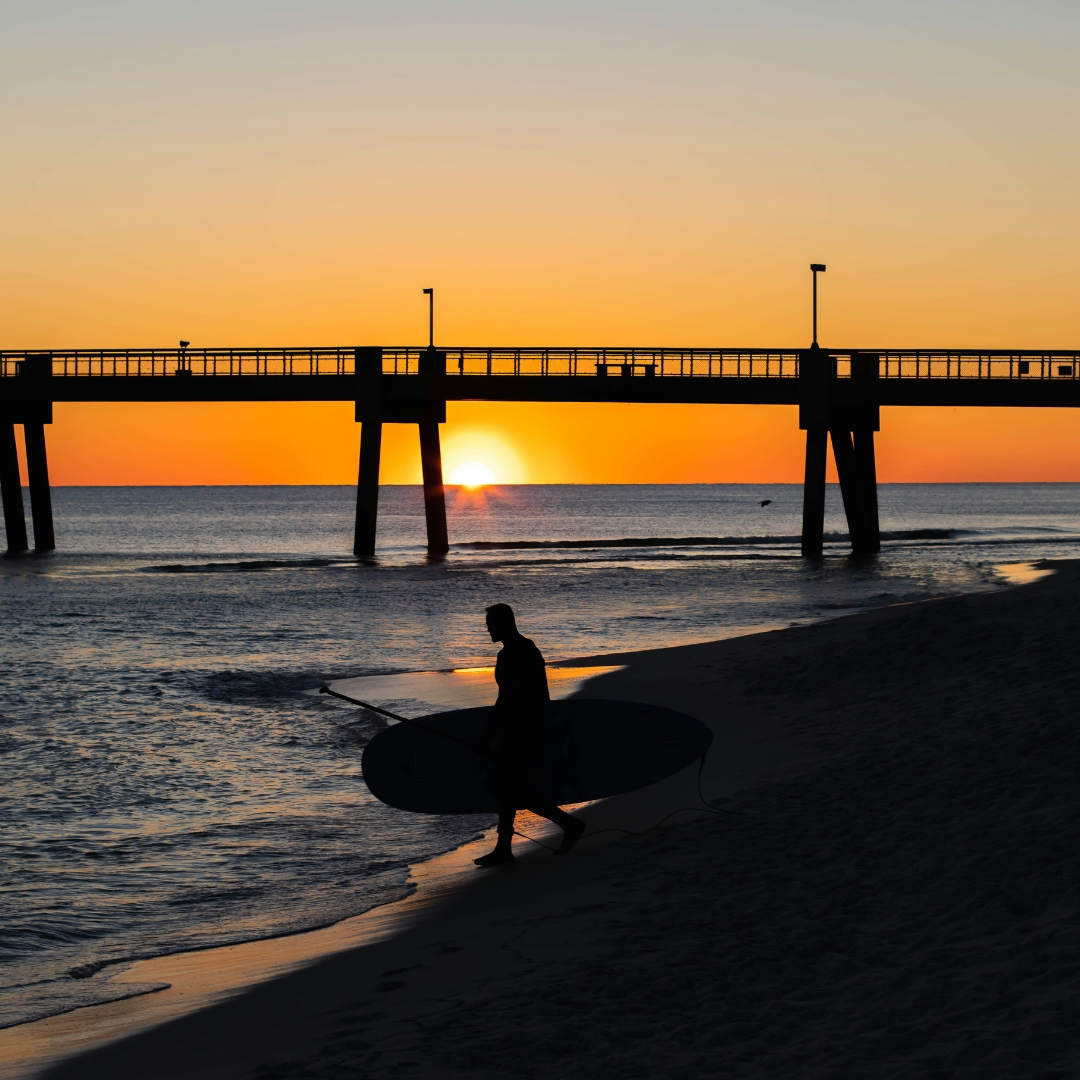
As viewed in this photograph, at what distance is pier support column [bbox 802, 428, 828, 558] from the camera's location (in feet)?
159

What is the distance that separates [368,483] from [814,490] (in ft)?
61.8

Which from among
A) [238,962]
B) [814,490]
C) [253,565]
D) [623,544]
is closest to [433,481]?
[253,565]

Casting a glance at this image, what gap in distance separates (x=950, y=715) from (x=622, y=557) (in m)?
48.8

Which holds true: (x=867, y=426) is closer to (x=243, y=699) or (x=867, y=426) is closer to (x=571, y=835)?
(x=243, y=699)

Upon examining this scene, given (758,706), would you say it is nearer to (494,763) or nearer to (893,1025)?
(494,763)

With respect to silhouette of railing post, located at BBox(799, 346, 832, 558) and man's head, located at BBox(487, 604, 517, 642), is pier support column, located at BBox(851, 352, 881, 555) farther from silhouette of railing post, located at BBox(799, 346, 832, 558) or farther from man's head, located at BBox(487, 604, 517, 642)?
man's head, located at BBox(487, 604, 517, 642)

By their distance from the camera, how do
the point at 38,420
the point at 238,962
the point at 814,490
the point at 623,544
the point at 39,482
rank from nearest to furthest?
the point at 238,962 < the point at 814,490 < the point at 38,420 < the point at 39,482 < the point at 623,544

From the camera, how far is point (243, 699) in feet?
63.7

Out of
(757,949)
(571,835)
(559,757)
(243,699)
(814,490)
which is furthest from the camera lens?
(814,490)

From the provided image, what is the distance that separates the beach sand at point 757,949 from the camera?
5.27 meters

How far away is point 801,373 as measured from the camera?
4719cm

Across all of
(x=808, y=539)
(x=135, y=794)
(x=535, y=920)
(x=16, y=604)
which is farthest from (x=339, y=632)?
(x=808, y=539)

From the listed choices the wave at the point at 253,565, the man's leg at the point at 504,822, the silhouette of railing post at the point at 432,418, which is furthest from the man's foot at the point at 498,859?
the wave at the point at 253,565

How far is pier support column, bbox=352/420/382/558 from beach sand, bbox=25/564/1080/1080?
3826 centimetres
